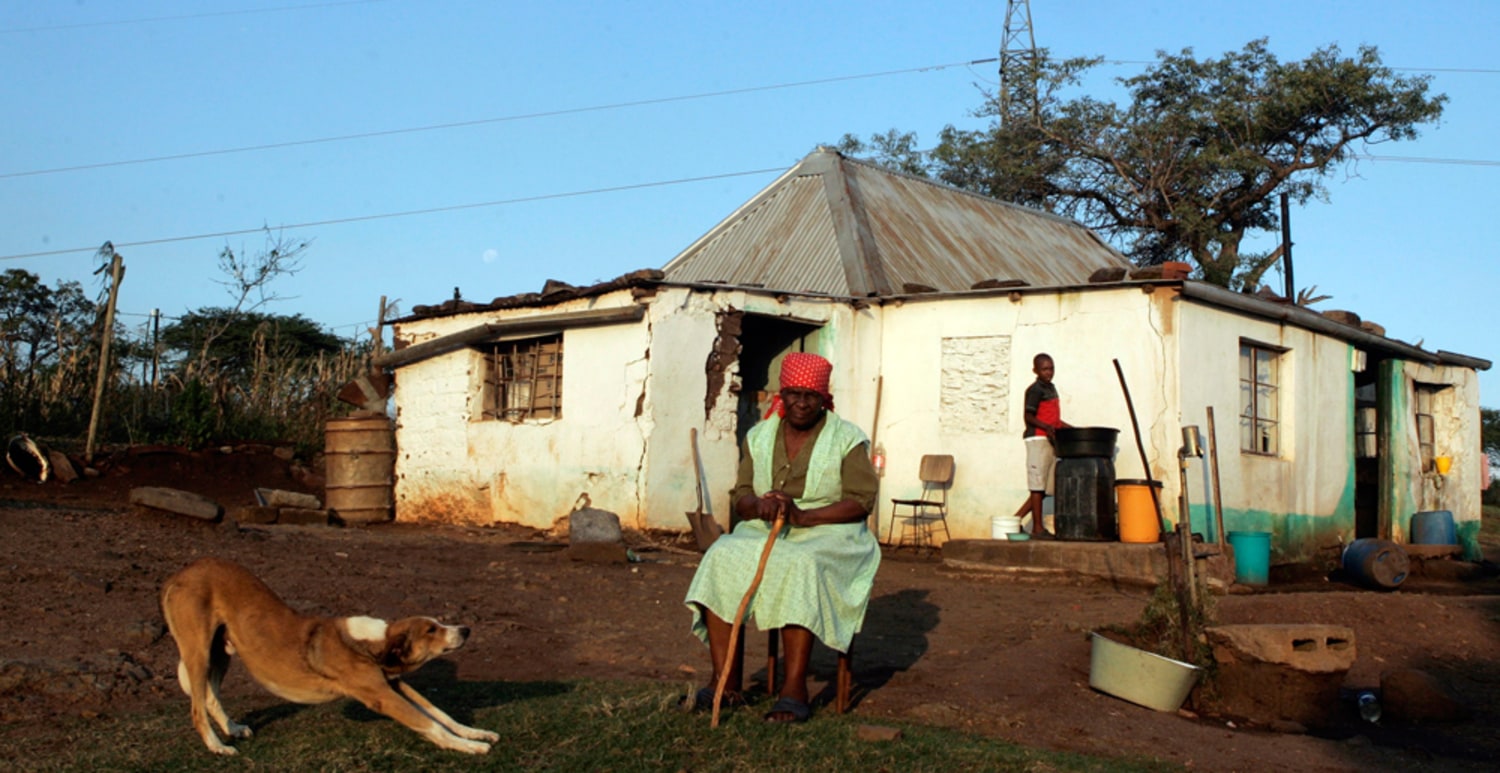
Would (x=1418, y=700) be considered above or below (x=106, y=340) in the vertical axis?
below

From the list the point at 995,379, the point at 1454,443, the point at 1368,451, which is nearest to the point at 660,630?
the point at 995,379

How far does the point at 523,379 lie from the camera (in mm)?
14859

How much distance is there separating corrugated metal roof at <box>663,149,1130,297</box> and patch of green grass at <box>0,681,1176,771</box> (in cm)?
909

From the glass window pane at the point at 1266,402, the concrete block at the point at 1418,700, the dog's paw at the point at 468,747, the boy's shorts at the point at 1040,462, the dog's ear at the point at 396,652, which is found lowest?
the concrete block at the point at 1418,700

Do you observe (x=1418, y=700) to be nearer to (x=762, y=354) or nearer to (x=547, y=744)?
(x=547, y=744)

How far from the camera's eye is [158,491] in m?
10.5

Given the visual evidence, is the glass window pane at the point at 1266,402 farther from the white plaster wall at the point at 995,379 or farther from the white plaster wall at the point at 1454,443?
the white plaster wall at the point at 1454,443

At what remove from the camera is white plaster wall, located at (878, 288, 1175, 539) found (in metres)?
12.4

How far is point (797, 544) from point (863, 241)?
10.1m

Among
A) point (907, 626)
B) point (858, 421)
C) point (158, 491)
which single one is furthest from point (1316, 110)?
point (158, 491)

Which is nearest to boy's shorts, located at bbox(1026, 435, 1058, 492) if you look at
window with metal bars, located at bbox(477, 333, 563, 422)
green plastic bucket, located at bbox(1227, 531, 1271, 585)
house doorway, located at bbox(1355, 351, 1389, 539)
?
green plastic bucket, located at bbox(1227, 531, 1271, 585)

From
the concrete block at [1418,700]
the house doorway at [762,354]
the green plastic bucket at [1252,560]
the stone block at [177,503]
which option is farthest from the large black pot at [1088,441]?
the stone block at [177,503]

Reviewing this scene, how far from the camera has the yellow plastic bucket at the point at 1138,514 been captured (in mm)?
11148

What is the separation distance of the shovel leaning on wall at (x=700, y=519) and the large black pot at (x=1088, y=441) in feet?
11.2
